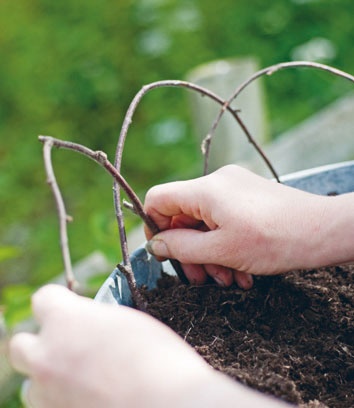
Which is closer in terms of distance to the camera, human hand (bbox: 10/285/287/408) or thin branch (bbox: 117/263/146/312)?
human hand (bbox: 10/285/287/408)

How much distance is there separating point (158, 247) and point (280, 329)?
209 millimetres

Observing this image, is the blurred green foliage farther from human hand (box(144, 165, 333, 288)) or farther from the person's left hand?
the person's left hand

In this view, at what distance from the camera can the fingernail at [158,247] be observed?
102cm

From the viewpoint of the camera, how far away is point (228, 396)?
618mm

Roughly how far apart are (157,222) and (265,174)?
1408 millimetres

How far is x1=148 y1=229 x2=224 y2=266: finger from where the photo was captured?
0.99 m

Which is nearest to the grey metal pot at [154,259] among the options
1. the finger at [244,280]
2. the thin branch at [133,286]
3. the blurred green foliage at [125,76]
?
the thin branch at [133,286]

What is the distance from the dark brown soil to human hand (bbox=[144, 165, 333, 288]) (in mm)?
48

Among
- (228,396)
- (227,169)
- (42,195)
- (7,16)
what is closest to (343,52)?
(42,195)

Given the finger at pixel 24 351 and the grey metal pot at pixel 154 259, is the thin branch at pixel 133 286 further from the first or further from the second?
the finger at pixel 24 351

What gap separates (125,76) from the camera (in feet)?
12.2

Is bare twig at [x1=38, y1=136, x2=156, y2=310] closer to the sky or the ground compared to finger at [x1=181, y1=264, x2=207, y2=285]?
closer to the sky

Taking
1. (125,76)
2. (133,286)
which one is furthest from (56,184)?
(125,76)

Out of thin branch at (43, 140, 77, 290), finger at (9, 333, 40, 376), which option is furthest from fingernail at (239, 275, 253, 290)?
finger at (9, 333, 40, 376)
